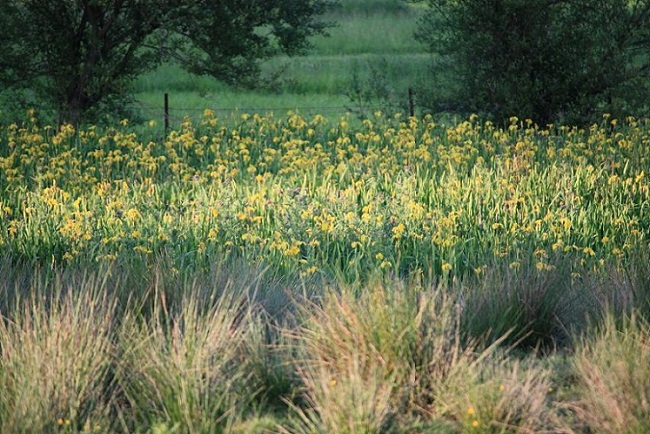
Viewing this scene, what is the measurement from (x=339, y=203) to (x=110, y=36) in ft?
26.9

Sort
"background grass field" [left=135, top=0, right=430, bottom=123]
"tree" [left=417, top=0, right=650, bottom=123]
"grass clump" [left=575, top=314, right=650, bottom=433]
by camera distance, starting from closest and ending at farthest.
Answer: "grass clump" [left=575, top=314, right=650, bottom=433] < "tree" [left=417, top=0, right=650, bottom=123] < "background grass field" [left=135, top=0, right=430, bottom=123]

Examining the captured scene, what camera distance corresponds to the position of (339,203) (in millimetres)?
9938

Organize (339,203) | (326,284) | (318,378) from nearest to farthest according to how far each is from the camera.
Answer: (318,378), (326,284), (339,203)

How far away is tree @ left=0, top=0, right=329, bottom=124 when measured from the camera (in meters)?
16.2

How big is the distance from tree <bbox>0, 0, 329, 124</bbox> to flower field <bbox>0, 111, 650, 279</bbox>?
2.69 m

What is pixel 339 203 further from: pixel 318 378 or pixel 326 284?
pixel 318 378

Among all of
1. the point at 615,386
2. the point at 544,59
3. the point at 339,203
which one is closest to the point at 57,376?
the point at 615,386

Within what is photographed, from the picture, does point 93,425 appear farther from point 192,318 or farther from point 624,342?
point 624,342

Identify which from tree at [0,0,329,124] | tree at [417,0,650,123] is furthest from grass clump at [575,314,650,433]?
tree at [417,0,650,123]

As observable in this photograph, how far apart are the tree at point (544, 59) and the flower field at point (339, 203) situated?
2.93m

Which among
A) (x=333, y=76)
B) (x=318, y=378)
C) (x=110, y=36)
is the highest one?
(x=110, y=36)

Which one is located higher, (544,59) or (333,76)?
(544,59)

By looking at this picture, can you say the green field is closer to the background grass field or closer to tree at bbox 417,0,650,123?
tree at bbox 417,0,650,123

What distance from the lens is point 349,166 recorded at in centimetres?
1210
